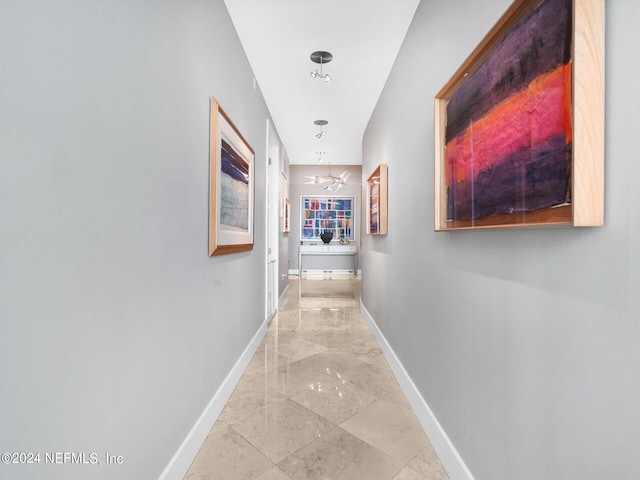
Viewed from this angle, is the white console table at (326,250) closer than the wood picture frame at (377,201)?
No

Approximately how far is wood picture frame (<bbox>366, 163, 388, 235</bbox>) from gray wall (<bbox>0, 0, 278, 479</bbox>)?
1817 mm

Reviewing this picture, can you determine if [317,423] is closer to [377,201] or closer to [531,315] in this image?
[531,315]

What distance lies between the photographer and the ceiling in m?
2.22

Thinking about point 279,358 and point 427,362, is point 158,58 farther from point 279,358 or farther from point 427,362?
point 279,358

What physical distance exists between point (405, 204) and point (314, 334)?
195 centimetres

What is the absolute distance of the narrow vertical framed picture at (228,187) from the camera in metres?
1.87

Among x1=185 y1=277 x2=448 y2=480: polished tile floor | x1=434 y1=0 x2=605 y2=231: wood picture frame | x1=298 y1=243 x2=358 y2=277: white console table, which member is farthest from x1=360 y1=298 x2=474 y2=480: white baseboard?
x1=298 y1=243 x2=358 y2=277: white console table

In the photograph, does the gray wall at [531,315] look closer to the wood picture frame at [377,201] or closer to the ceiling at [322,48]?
the ceiling at [322,48]

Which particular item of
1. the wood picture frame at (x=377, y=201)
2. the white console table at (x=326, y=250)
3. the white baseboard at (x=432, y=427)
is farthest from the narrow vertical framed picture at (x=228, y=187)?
the white console table at (x=326, y=250)

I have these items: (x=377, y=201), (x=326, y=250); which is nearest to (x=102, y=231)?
(x=377, y=201)

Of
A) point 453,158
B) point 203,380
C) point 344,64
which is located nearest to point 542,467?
point 453,158

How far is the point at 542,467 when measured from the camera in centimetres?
92

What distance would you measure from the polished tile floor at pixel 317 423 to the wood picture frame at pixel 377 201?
48.7 inches

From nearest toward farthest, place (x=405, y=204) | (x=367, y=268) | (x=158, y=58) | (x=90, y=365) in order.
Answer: (x=90, y=365) → (x=158, y=58) → (x=405, y=204) → (x=367, y=268)
